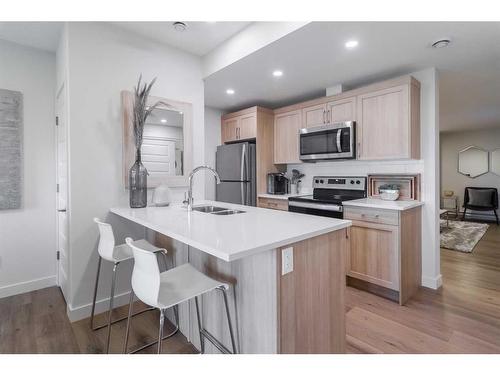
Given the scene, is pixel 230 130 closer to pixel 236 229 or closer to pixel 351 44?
pixel 351 44

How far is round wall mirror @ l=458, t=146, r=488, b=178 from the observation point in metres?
6.61

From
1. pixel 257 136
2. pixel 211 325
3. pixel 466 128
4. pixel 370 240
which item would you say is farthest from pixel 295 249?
pixel 466 128

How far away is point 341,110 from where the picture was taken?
316 centimetres

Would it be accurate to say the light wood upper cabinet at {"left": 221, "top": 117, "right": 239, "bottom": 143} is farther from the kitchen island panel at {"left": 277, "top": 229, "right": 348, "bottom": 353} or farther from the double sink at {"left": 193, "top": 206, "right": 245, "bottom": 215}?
the kitchen island panel at {"left": 277, "top": 229, "right": 348, "bottom": 353}

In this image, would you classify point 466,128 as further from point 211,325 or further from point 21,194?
point 21,194

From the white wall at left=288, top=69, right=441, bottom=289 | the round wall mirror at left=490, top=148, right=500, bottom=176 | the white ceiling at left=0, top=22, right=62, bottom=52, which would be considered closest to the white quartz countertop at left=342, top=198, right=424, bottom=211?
the white wall at left=288, top=69, right=441, bottom=289

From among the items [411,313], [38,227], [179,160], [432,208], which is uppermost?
[179,160]

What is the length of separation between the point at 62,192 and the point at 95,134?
695 mm

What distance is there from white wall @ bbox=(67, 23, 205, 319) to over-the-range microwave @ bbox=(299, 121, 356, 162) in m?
1.94

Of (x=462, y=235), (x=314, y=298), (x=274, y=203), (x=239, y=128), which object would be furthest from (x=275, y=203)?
Result: (x=462, y=235)

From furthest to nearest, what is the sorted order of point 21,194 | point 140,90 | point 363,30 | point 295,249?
1. point 21,194
2. point 140,90
3. point 363,30
4. point 295,249

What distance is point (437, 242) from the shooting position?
278 centimetres

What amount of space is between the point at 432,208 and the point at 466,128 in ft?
17.7

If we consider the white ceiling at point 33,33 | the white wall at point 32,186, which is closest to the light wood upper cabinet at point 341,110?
the white ceiling at point 33,33
